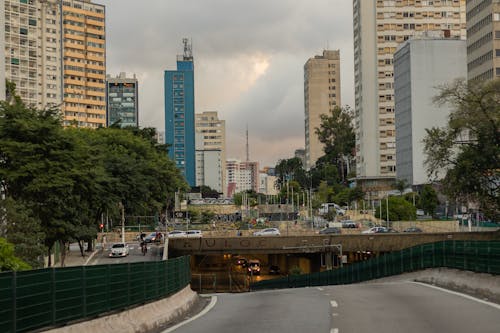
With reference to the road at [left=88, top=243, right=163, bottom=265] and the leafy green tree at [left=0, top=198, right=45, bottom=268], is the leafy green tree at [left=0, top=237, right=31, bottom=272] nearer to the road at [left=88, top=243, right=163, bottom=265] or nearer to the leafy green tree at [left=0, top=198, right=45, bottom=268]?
the leafy green tree at [left=0, top=198, right=45, bottom=268]

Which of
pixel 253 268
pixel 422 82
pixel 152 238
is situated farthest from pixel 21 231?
pixel 422 82

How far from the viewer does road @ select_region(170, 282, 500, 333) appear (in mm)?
17641

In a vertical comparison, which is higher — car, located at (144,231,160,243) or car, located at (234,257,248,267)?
car, located at (144,231,160,243)

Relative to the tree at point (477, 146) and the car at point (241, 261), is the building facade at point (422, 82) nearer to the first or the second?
the car at point (241, 261)

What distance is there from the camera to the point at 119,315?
17562mm

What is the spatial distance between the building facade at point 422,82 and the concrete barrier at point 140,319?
5309 inches

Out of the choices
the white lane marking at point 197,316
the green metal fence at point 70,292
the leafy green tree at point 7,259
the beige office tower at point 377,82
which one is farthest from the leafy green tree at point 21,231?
the beige office tower at point 377,82

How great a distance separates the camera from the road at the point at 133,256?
65.8 meters

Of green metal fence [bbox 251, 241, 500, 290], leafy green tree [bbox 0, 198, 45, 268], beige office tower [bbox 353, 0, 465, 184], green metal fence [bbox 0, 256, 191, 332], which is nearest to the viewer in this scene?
green metal fence [bbox 0, 256, 191, 332]

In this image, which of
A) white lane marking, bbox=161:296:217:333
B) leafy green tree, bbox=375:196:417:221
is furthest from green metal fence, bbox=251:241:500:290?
leafy green tree, bbox=375:196:417:221

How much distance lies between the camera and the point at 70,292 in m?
15.4

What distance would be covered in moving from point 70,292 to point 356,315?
8167 mm

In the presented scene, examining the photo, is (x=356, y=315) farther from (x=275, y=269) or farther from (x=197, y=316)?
(x=275, y=269)

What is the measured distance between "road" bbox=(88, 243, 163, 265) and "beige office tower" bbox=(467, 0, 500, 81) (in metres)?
65.0
